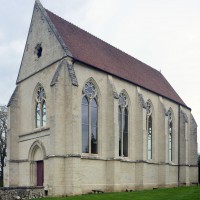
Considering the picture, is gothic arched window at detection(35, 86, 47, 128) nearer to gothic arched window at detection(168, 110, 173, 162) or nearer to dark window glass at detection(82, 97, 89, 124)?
dark window glass at detection(82, 97, 89, 124)

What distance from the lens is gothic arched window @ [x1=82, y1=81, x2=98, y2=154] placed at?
24234 millimetres

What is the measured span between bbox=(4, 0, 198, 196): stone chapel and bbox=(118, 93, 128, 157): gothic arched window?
0.29 feet

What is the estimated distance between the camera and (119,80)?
91.6 ft

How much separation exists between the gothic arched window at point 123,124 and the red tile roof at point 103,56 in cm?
205

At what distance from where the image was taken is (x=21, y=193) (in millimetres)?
20391

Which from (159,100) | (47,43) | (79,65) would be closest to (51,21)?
(47,43)

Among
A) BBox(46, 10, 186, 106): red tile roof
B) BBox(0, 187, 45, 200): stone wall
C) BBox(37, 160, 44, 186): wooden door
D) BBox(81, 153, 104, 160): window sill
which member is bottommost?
BBox(0, 187, 45, 200): stone wall

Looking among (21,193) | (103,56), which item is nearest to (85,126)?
(21,193)

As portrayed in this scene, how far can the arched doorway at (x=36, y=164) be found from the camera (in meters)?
24.7

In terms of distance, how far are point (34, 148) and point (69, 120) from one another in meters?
4.96

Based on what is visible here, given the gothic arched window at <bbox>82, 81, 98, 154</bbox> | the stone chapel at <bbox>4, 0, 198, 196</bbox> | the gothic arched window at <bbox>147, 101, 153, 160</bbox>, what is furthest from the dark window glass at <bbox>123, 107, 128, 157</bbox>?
the gothic arched window at <bbox>147, 101, 153, 160</bbox>

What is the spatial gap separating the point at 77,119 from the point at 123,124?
22.7ft

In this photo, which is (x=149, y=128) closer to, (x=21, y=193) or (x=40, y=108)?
(x=40, y=108)

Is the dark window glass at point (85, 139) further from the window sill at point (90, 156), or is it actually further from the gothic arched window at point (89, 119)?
the window sill at point (90, 156)
